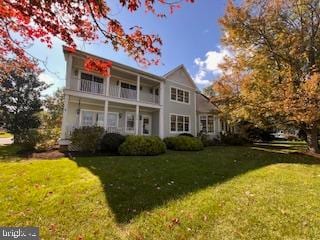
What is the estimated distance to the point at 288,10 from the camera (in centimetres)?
1538

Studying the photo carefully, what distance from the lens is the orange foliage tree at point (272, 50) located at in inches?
564

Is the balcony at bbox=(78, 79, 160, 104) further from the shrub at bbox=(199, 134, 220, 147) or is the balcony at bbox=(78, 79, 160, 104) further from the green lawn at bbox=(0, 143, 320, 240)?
the green lawn at bbox=(0, 143, 320, 240)

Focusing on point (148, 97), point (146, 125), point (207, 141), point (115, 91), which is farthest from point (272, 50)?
point (146, 125)

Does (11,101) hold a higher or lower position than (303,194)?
higher

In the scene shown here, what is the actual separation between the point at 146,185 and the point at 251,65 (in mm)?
14065

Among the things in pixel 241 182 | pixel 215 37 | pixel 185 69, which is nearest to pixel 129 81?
pixel 185 69

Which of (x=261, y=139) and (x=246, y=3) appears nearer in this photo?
(x=246, y=3)

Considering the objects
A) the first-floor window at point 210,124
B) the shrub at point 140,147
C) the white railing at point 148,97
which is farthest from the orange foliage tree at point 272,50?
the first-floor window at point 210,124

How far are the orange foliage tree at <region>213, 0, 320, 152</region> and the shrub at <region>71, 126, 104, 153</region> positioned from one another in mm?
10713

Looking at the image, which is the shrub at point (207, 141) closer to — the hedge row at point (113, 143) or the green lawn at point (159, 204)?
the hedge row at point (113, 143)

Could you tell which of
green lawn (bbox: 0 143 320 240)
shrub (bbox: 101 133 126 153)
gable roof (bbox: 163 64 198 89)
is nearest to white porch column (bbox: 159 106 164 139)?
Answer: gable roof (bbox: 163 64 198 89)

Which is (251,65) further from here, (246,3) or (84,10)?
(84,10)

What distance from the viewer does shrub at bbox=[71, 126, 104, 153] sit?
43.0 feet

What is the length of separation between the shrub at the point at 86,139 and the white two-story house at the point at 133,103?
4.79 feet
